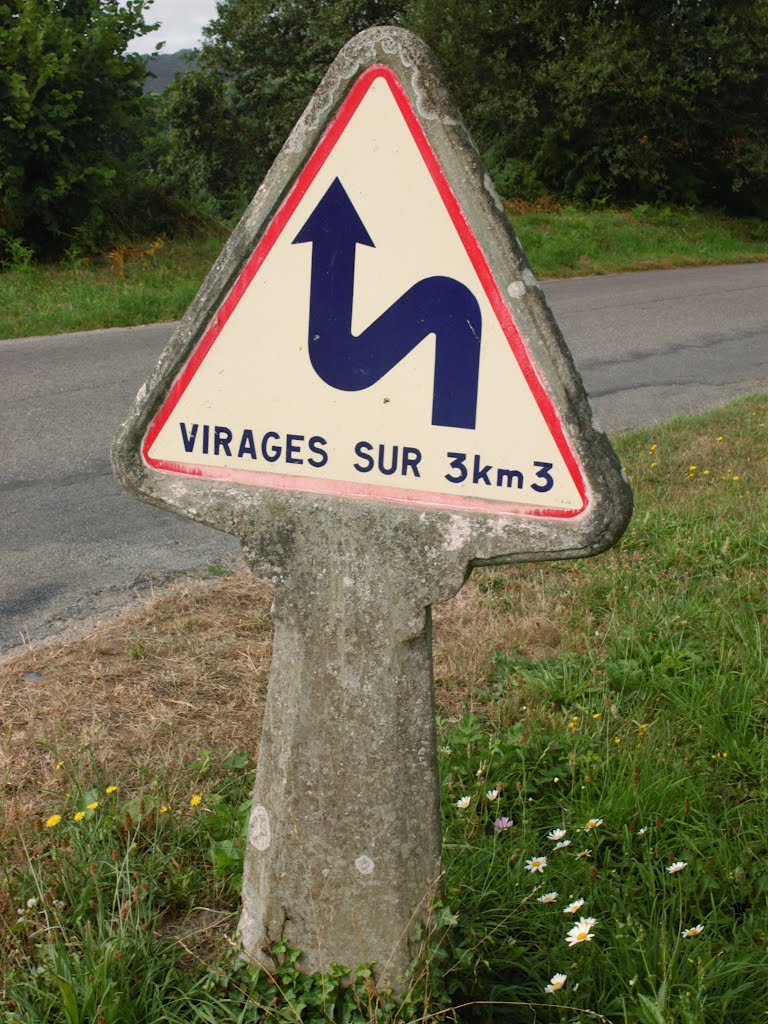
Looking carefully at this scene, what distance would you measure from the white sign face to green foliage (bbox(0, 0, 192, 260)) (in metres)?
10.1

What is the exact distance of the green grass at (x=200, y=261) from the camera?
1006 cm

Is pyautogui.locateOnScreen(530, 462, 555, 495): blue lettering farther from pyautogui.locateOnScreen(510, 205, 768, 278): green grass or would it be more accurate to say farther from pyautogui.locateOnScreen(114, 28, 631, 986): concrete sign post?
pyautogui.locateOnScreen(510, 205, 768, 278): green grass

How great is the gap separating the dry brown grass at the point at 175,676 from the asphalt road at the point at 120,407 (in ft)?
1.26

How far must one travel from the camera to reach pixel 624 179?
2023 cm

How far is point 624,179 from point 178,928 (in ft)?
66.1

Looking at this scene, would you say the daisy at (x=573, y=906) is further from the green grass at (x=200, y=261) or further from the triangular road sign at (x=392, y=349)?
the green grass at (x=200, y=261)

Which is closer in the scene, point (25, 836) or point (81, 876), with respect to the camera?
point (81, 876)

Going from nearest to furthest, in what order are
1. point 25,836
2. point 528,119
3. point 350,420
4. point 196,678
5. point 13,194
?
point 350,420, point 25,836, point 196,678, point 13,194, point 528,119

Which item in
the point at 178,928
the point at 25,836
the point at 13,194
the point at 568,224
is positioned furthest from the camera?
the point at 568,224

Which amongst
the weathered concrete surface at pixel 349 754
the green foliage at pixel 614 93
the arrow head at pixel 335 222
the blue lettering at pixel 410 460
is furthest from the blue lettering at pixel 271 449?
the green foliage at pixel 614 93

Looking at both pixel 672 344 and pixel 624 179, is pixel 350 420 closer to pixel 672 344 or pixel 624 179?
pixel 672 344

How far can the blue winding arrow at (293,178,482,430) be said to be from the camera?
1633 mm

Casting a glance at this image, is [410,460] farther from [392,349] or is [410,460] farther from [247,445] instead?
[247,445]

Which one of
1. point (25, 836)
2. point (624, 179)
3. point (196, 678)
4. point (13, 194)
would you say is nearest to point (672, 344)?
point (13, 194)
